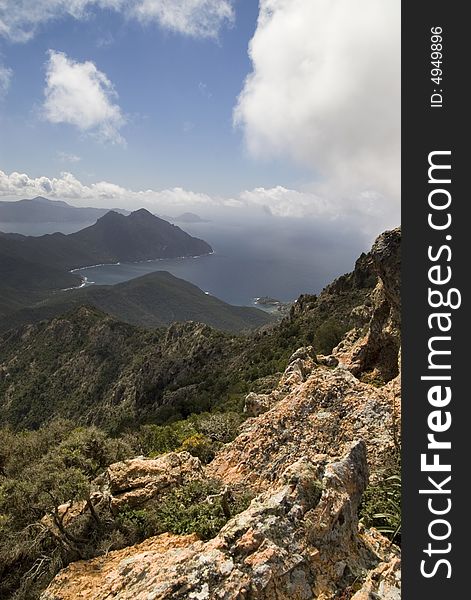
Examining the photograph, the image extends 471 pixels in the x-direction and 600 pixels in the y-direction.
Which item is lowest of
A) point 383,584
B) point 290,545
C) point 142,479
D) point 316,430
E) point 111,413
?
point 111,413

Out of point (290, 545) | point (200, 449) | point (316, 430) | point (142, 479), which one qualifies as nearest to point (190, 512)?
point (142, 479)

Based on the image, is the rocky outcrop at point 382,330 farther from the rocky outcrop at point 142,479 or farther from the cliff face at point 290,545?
the rocky outcrop at point 142,479

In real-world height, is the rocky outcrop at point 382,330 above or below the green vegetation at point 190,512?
above

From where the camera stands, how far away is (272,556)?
6.48m

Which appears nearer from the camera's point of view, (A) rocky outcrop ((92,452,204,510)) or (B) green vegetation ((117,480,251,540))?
(B) green vegetation ((117,480,251,540))

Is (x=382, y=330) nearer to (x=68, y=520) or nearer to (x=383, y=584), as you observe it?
(x=383, y=584)

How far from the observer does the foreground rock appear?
6.21 m

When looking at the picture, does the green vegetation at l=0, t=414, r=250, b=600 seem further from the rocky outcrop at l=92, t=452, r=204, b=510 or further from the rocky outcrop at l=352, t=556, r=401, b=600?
the rocky outcrop at l=352, t=556, r=401, b=600

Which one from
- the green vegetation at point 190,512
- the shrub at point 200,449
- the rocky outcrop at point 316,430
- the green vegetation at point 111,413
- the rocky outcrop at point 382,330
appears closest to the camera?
the green vegetation at point 190,512

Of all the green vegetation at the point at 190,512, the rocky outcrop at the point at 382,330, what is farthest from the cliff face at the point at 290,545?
the rocky outcrop at the point at 382,330

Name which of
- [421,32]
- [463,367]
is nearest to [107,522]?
[463,367]

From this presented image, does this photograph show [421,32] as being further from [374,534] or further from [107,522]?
[107,522]

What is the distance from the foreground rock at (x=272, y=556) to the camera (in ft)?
20.4

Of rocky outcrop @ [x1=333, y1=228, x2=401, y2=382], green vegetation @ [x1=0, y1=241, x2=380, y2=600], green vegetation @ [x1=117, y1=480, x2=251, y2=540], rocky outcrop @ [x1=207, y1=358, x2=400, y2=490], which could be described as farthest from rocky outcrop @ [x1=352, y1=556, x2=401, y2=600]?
rocky outcrop @ [x1=333, y1=228, x2=401, y2=382]
